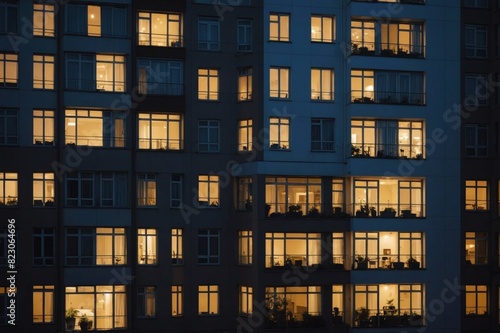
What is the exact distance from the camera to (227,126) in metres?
48.4

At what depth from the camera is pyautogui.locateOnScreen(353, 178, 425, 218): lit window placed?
4877 centimetres

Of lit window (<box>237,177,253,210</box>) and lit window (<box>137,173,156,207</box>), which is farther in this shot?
lit window (<box>237,177,253,210</box>)

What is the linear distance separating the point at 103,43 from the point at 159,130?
580cm

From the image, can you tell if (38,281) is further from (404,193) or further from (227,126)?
(404,193)

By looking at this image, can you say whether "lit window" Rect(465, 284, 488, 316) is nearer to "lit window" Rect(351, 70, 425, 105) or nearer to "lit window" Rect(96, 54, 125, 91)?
"lit window" Rect(351, 70, 425, 105)

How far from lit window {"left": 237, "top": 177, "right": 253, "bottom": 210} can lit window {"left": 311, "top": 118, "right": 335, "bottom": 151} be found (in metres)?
4.28

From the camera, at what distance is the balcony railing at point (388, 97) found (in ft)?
161

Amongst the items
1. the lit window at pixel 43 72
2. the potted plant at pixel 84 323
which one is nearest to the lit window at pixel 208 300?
the potted plant at pixel 84 323

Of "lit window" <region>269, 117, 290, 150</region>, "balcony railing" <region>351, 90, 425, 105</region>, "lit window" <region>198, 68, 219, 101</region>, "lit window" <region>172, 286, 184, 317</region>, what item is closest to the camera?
"lit window" <region>172, 286, 184, 317</region>

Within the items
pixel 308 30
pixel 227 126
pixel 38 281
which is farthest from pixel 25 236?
pixel 308 30

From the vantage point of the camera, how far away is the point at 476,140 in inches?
1987

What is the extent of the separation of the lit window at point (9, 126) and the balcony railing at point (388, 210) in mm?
19588

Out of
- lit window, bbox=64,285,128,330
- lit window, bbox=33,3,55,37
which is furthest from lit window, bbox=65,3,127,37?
lit window, bbox=64,285,128,330

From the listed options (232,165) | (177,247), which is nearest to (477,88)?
(232,165)
